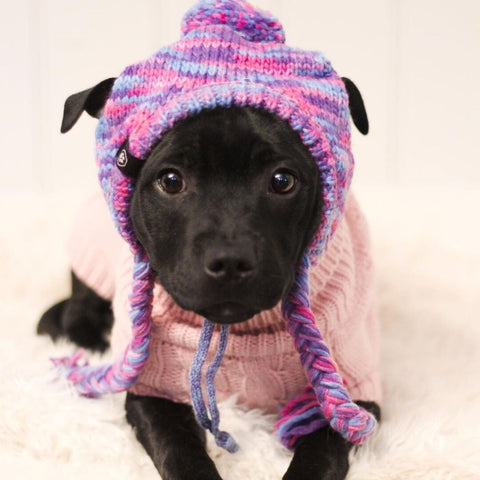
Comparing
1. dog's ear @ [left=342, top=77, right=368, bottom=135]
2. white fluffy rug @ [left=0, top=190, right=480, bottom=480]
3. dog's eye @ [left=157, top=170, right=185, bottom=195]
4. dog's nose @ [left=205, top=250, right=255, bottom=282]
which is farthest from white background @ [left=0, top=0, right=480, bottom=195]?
dog's nose @ [left=205, top=250, right=255, bottom=282]

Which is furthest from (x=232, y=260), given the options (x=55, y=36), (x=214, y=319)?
(x=55, y=36)

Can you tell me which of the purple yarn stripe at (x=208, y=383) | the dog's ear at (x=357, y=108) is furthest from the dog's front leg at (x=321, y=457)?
the dog's ear at (x=357, y=108)

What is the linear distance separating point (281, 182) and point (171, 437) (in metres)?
0.52

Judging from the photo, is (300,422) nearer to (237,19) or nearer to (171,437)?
(171,437)

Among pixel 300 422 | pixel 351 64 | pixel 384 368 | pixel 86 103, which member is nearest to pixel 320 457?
pixel 300 422

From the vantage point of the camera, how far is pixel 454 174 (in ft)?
10.1

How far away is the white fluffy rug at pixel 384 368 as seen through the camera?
1465 millimetres

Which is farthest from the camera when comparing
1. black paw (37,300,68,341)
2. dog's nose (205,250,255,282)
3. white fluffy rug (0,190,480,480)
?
black paw (37,300,68,341)

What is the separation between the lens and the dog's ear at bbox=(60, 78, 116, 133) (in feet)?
5.03

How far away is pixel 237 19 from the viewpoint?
152 centimetres

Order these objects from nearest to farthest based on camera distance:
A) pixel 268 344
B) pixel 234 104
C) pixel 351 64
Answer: pixel 234 104 → pixel 268 344 → pixel 351 64

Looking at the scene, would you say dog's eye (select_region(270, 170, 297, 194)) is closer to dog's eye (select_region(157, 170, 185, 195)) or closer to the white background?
dog's eye (select_region(157, 170, 185, 195))

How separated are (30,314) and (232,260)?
1.28m

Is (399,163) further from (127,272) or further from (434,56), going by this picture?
(127,272)
